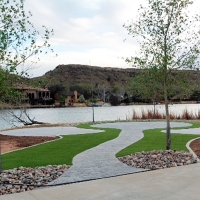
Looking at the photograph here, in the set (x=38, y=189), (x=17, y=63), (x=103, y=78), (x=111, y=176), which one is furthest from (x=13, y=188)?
(x=103, y=78)

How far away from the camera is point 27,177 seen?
594 centimetres

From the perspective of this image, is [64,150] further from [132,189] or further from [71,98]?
[71,98]

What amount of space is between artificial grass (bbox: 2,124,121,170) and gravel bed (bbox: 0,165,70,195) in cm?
55

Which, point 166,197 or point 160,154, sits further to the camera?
point 160,154

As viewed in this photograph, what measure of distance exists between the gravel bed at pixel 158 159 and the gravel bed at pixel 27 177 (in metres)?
1.50

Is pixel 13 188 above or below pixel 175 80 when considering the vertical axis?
below

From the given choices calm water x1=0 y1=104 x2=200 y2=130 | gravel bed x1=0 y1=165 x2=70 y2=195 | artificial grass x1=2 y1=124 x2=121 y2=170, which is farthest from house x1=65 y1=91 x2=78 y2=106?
gravel bed x1=0 y1=165 x2=70 y2=195

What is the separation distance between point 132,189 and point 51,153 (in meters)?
4.26

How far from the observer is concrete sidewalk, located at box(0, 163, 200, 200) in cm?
455

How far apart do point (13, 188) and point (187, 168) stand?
3.31 metres

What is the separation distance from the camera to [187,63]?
8070mm

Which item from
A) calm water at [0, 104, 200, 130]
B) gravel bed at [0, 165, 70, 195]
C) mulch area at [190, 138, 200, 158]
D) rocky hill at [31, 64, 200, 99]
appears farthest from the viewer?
rocky hill at [31, 64, 200, 99]

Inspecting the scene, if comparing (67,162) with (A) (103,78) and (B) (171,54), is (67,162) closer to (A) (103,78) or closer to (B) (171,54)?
(B) (171,54)

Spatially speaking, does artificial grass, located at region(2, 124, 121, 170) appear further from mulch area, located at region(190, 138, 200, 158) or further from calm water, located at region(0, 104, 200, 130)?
calm water, located at region(0, 104, 200, 130)
